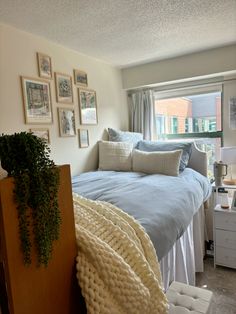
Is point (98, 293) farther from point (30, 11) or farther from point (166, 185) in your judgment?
point (30, 11)

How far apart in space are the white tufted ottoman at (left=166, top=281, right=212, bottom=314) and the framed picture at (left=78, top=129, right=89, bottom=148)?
6.19 feet

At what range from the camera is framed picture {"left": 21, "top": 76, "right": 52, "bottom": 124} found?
7.34 ft

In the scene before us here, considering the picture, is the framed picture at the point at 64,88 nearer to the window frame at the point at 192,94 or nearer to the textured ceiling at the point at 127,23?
the textured ceiling at the point at 127,23

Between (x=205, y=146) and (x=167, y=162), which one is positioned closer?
(x=167, y=162)

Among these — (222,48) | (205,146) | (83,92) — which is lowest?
(205,146)

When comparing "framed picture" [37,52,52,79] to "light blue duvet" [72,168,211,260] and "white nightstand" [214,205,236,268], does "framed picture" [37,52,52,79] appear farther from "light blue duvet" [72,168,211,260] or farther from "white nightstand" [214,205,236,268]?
"white nightstand" [214,205,236,268]

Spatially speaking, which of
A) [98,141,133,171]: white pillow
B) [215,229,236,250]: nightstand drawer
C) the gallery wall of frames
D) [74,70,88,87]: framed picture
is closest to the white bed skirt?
[215,229,236,250]: nightstand drawer

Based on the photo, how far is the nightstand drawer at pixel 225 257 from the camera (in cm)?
224

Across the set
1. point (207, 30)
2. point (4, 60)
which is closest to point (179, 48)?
point (207, 30)

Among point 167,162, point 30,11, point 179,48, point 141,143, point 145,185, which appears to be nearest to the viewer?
point 30,11

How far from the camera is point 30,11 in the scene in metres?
1.83

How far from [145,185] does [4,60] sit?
1593 millimetres

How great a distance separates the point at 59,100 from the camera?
257 centimetres

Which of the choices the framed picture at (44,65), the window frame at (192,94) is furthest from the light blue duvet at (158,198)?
the framed picture at (44,65)
